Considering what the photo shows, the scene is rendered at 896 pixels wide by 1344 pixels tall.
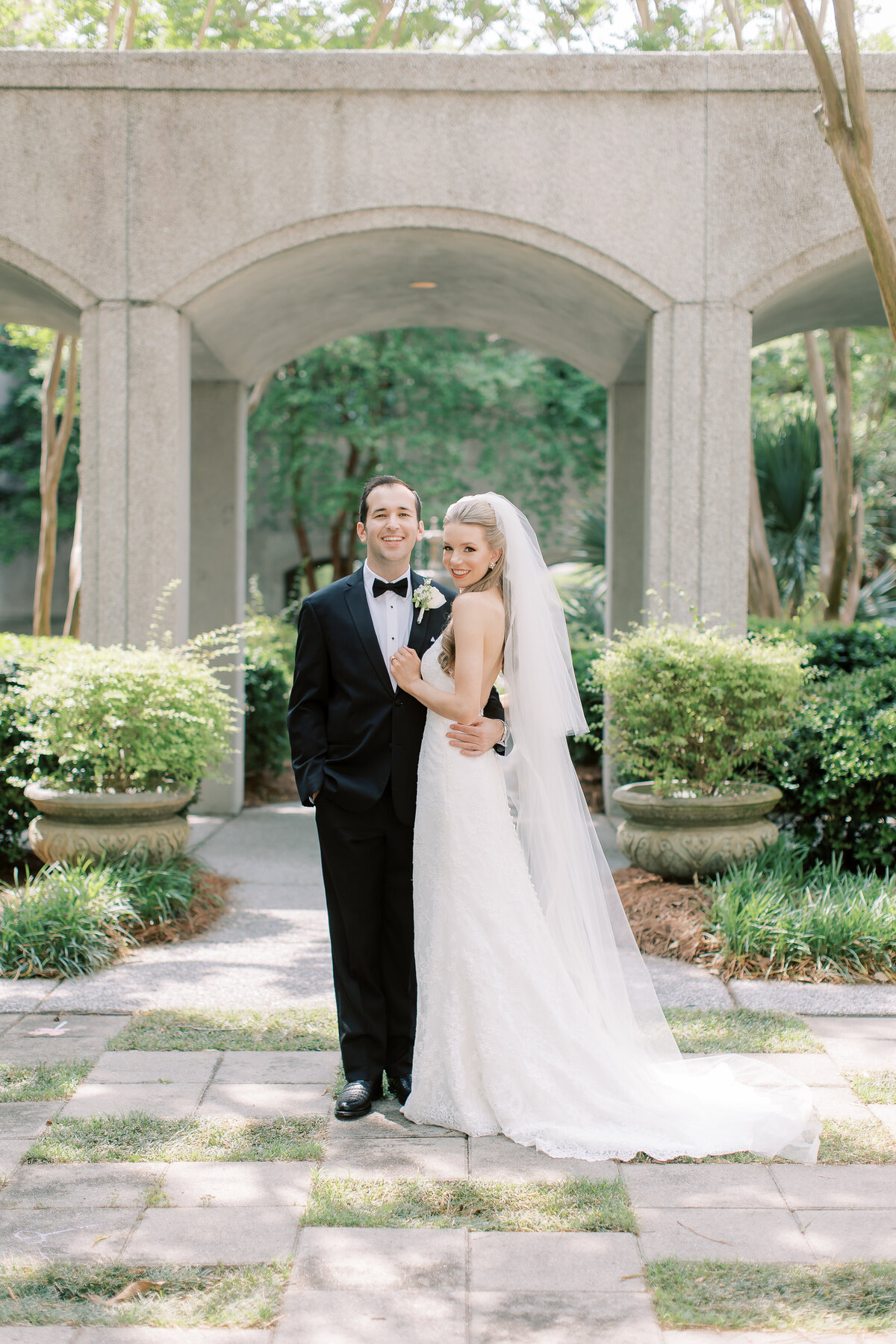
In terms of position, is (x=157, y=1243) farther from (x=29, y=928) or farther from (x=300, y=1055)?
(x=29, y=928)

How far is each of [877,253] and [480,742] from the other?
397 centimetres

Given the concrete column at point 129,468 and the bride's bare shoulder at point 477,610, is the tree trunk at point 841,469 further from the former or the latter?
the bride's bare shoulder at point 477,610

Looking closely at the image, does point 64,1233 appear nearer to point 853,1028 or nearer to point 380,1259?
point 380,1259

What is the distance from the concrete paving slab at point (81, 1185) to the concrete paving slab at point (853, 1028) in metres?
2.58

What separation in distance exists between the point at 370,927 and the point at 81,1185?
1202mm

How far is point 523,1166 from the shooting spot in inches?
138

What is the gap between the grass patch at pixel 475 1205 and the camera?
313 cm

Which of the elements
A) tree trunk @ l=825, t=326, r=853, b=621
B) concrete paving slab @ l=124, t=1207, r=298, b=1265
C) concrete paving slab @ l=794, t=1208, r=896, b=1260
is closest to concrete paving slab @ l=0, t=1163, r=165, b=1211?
concrete paving slab @ l=124, t=1207, r=298, b=1265

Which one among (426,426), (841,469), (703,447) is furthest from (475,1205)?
(426,426)

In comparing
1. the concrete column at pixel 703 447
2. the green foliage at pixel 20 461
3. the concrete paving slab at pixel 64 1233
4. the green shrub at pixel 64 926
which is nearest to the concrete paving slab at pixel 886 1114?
the concrete paving slab at pixel 64 1233

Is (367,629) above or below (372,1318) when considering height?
above

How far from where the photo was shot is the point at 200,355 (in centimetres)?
923

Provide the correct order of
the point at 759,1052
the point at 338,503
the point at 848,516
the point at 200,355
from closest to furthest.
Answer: the point at 759,1052 < the point at 200,355 < the point at 848,516 < the point at 338,503

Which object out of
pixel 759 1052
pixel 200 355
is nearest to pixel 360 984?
pixel 759 1052
